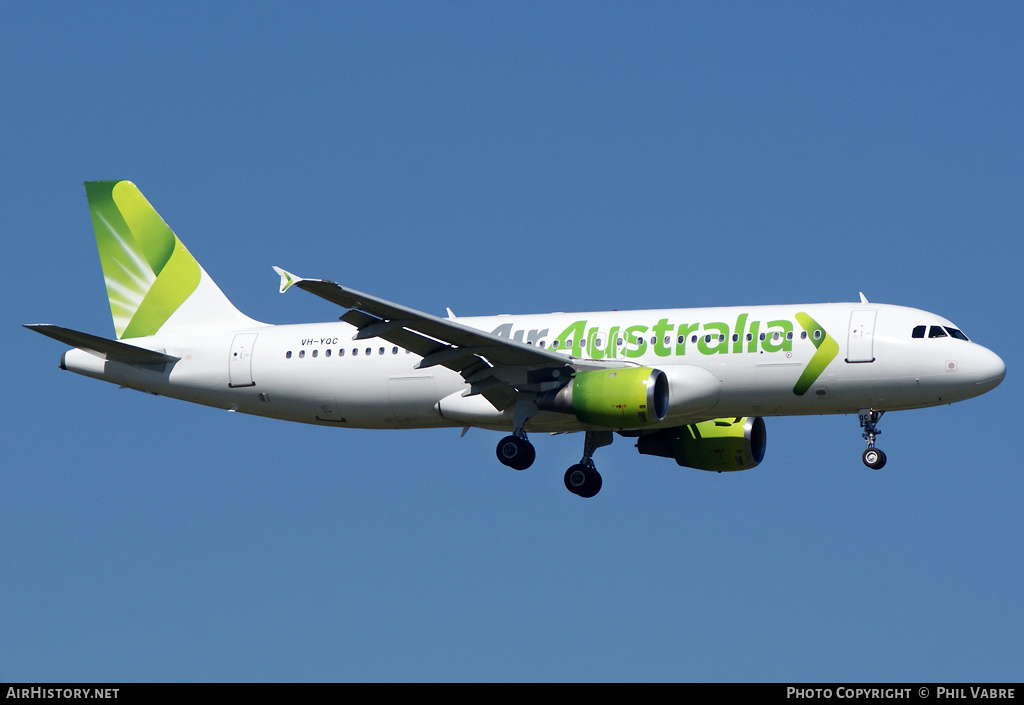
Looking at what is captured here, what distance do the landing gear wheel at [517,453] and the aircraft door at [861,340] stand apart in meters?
8.70

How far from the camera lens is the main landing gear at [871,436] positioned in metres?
37.8

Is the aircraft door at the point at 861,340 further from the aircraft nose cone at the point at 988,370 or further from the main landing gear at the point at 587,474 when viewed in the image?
the main landing gear at the point at 587,474

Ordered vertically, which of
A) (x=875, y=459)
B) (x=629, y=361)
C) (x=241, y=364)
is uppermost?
(x=241, y=364)

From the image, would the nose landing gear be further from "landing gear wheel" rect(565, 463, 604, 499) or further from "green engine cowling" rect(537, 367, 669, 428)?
"landing gear wheel" rect(565, 463, 604, 499)

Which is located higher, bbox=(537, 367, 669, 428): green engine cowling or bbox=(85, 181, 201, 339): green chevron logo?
bbox=(85, 181, 201, 339): green chevron logo

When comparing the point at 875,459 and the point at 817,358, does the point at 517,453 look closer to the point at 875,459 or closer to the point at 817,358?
the point at 817,358

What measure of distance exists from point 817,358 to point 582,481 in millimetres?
8202

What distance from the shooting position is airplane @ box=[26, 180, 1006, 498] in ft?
122

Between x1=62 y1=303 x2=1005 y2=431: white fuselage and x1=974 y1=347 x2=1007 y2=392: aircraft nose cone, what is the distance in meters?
0.03

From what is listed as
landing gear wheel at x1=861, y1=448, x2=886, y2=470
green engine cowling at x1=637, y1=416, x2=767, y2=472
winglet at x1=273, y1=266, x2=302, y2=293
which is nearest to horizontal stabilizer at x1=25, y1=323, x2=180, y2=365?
winglet at x1=273, y1=266, x2=302, y2=293

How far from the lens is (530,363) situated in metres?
38.8

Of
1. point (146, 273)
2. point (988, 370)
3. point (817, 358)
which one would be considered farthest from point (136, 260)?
point (988, 370)

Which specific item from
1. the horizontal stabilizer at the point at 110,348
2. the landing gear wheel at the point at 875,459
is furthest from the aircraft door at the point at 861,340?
the horizontal stabilizer at the point at 110,348
